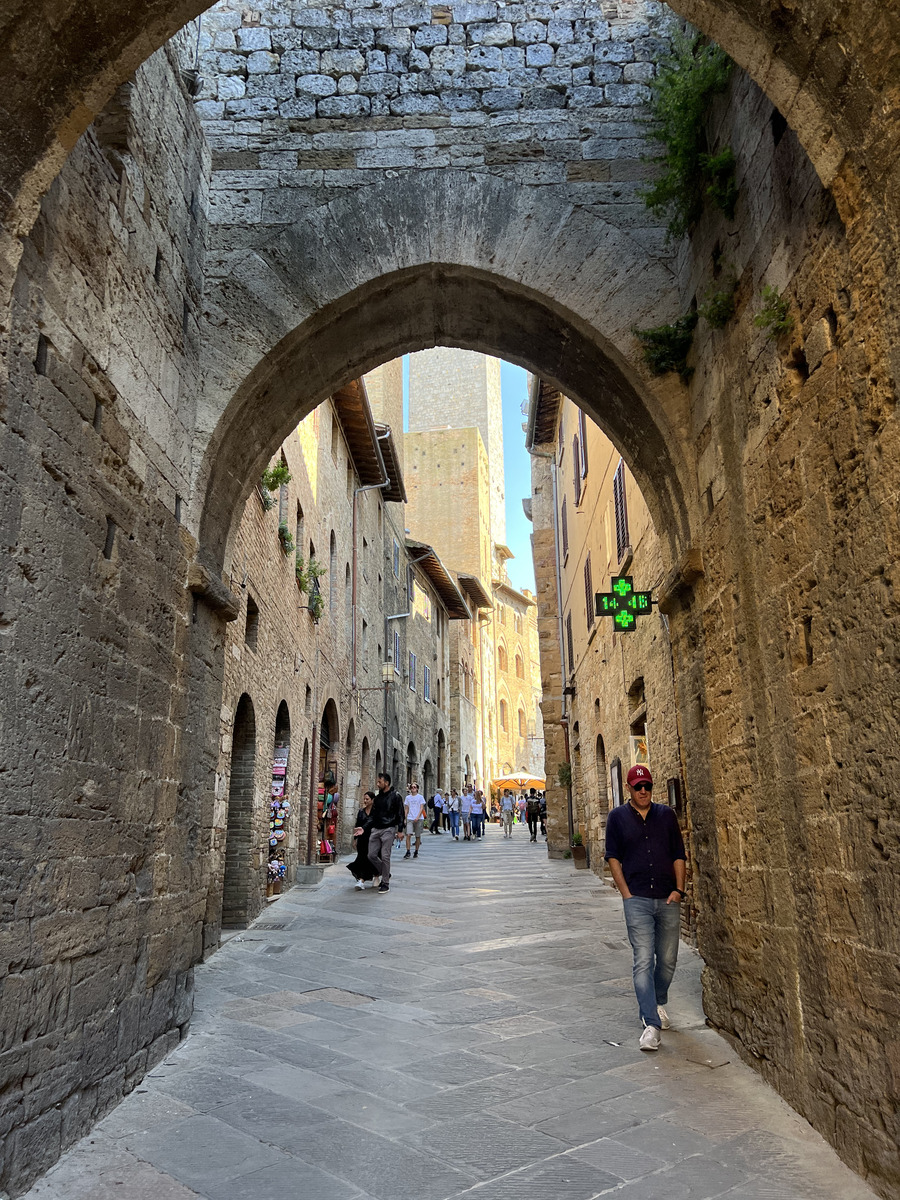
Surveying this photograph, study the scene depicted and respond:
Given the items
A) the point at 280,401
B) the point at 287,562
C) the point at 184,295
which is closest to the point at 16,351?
the point at 184,295

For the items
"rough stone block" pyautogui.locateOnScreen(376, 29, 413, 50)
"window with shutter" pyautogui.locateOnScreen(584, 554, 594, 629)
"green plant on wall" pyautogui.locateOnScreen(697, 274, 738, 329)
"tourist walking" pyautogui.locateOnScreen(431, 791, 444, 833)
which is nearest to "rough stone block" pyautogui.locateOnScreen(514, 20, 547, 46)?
"rough stone block" pyautogui.locateOnScreen(376, 29, 413, 50)

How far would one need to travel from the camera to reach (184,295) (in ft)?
16.9

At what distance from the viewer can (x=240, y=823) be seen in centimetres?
882

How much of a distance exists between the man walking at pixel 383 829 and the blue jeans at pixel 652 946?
571cm

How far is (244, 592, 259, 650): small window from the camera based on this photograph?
918 centimetres

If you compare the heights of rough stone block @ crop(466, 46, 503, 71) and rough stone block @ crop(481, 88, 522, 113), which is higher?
rough stone block @ crop(466, 46, 503, 71)

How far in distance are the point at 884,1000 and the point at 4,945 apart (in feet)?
9.01

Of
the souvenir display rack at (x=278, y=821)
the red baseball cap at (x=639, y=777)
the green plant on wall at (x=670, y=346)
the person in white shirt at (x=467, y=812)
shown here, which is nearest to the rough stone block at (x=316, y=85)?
the green plant on wall at (x=670, y=346)

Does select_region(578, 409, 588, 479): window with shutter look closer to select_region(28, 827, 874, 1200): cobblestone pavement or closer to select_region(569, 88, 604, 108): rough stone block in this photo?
select_region(569, 88, 604, 108): rough stone block

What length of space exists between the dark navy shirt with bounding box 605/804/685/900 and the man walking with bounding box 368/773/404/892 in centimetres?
569

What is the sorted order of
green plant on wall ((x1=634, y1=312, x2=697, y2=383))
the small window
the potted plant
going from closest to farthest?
green plant on wall ((x1=634, y1=312, x2=697, y2=383)) < the small window < the potted plant

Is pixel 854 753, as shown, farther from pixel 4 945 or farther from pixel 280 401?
pixel 280 401

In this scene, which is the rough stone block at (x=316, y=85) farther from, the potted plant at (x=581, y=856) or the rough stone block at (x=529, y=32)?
the potted plant at (x=581, y=856)

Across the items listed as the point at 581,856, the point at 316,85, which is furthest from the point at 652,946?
the point at 581,856
